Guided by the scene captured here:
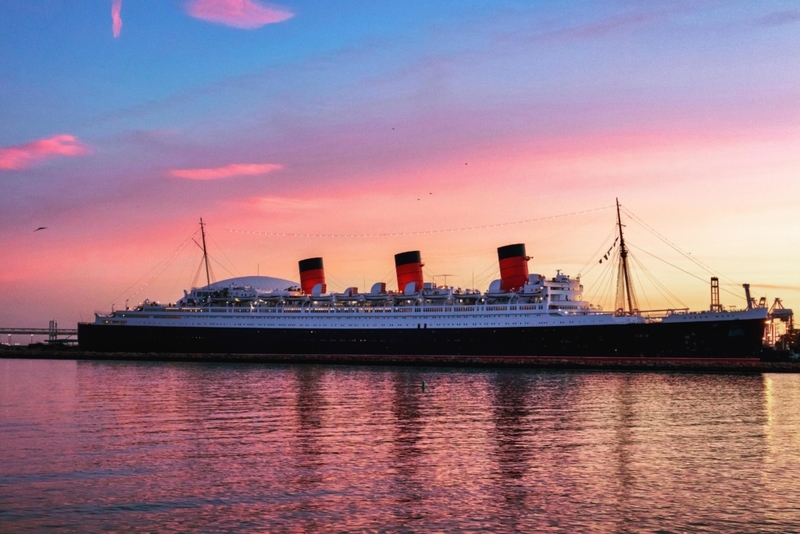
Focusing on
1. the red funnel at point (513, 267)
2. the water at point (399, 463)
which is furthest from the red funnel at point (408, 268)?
the water at point (399, 463)

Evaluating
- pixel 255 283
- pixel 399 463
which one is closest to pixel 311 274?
pixel 255 283

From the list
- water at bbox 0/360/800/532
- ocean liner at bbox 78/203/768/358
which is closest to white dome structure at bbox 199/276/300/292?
ocean liner at bbox 78/203/768/358

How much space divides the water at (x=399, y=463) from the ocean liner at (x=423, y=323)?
27.8 m

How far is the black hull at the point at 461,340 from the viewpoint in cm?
6488

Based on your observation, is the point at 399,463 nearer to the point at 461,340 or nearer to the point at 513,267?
the point at 461,340

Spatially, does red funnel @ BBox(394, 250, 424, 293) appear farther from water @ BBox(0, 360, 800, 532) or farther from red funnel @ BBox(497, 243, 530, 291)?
water @ BBox(0, 360, 800, 532)

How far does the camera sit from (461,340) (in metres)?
76.0

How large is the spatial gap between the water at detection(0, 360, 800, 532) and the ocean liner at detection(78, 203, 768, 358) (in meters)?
27.8

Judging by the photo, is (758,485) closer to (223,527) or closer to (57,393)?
(223,527)

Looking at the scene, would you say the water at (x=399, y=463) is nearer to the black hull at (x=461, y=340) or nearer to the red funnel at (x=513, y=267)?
the black hull at (x=461, y=340)

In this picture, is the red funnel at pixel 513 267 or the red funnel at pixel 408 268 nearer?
the red funnel at pixel 513 267

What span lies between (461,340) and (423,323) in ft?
15.5

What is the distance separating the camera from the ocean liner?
2613 inches

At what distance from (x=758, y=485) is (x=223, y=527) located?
12.3 metres
